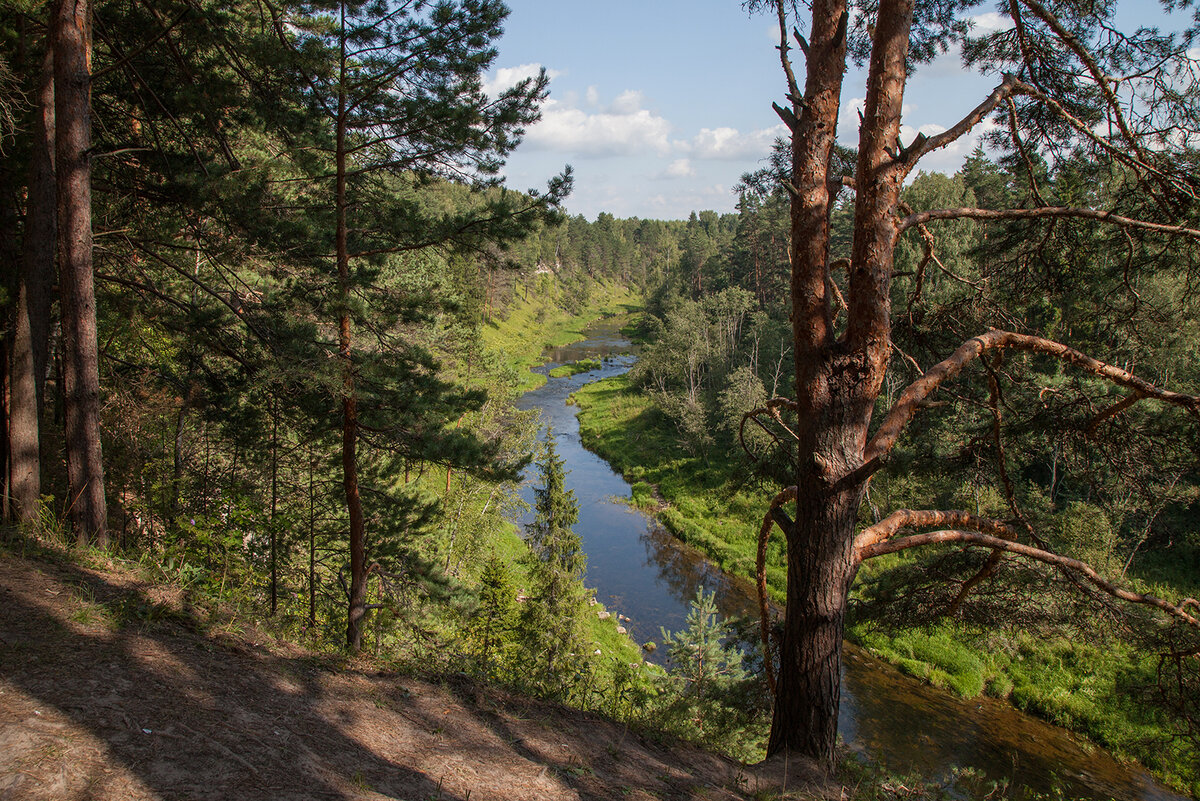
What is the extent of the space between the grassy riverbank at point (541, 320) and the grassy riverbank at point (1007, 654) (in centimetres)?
1712

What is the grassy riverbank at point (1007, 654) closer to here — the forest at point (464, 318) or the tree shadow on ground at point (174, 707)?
the forest at point (464, 318)

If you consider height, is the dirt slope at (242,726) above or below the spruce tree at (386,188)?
below

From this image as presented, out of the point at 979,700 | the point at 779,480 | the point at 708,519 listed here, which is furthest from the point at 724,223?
the point at 779,480

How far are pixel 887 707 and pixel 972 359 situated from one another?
1443 centimetres

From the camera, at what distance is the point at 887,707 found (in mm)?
15062

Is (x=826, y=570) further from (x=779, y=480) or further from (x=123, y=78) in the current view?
(x=123, y=78)

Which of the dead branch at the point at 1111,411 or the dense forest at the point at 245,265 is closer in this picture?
the dead branch at the point at 1111,411

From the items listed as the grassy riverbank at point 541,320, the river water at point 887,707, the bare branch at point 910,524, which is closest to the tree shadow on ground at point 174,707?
the bare branch at point 910,524

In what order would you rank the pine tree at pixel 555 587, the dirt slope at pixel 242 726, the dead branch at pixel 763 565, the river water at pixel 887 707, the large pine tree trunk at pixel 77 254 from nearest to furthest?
the dirt slope at pixel 242 726 → the dead branch at pixel 763 565 → the large pine tree trunk at pixel 77 254 → the river water at pixel 887 707 → the pine tree at pixel 555 587

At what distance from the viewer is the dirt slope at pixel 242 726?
2980mm

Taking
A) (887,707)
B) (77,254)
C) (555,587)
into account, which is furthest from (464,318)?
(887,707)

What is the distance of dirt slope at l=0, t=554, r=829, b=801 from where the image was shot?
2.98 m

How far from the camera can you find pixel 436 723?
14.9ft

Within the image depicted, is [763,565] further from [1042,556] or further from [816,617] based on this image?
[1042,556]
